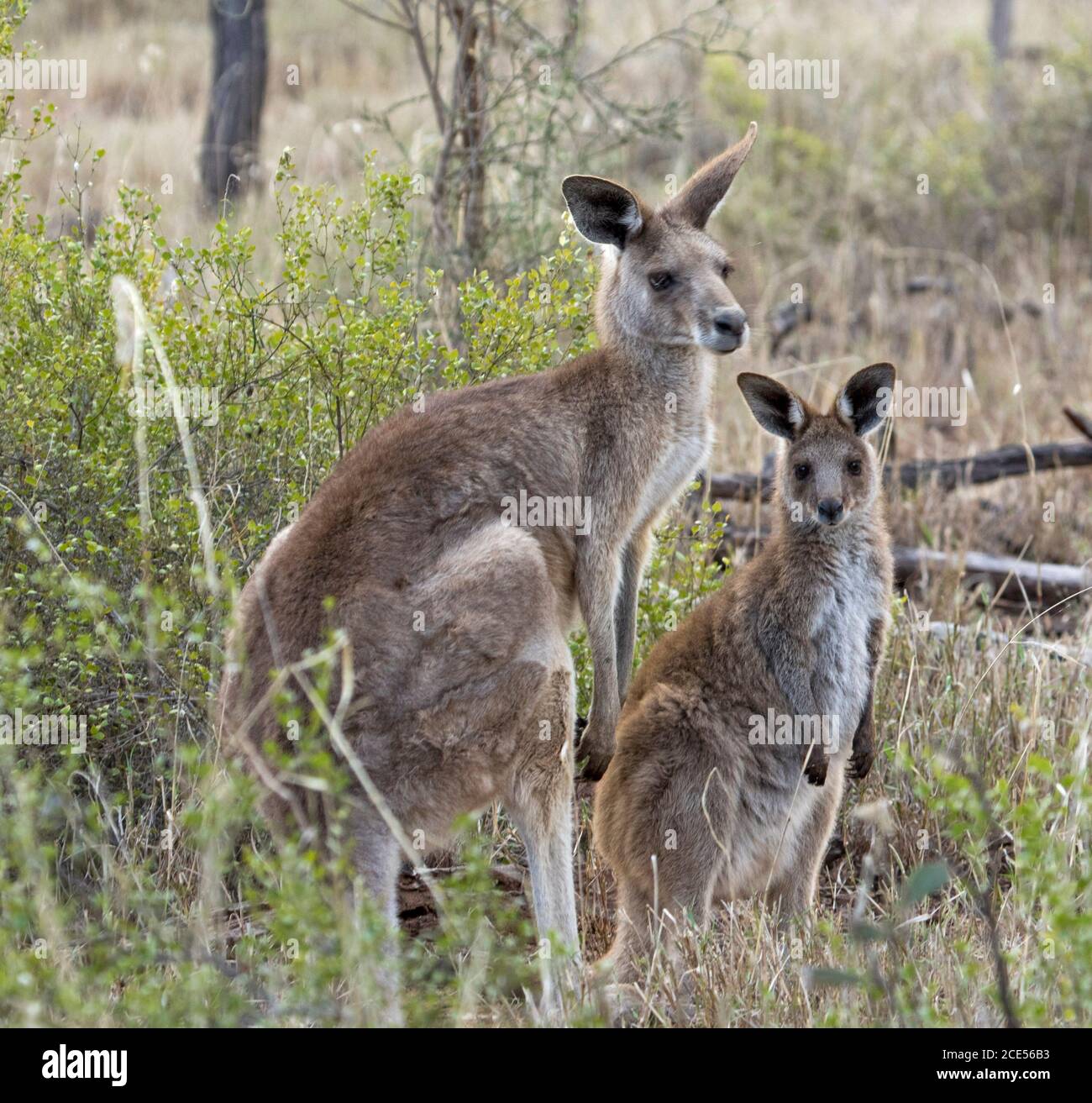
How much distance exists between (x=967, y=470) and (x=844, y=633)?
9.06ft

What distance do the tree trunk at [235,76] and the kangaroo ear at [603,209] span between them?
772 cm

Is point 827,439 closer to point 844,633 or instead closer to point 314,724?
point 844,633

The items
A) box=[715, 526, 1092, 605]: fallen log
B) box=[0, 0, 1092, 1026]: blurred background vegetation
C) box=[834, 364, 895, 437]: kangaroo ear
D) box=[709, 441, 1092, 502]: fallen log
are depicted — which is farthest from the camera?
box=[709, 441, 1092, 502]: fallen log

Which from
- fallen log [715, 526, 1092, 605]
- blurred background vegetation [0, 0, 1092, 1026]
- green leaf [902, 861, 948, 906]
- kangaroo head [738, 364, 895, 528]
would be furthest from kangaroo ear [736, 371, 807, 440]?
green leaf [902, 861, 948, 906]

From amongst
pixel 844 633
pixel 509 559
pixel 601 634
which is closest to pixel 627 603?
pixel 601 634

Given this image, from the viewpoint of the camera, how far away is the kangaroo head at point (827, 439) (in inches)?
180

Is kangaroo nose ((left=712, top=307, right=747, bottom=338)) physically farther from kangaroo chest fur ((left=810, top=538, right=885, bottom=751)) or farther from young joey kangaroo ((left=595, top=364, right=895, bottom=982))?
kangaroo chest fur ((left=810, top=538, right=885, bottom=751))

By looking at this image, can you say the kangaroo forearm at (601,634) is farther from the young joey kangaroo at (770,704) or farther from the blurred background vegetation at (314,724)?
the blurred background vegetation at (314,724)

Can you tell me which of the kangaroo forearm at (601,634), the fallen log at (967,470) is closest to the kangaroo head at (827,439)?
the kangaroo forearm at (601,634)

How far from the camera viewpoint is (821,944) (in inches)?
159

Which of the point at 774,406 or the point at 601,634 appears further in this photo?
the point at 774,406

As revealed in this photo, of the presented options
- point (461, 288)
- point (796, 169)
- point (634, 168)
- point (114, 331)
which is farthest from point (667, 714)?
point (634, 168)

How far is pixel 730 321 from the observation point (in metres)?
4.36

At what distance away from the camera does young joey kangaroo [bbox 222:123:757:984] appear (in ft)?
12.0
